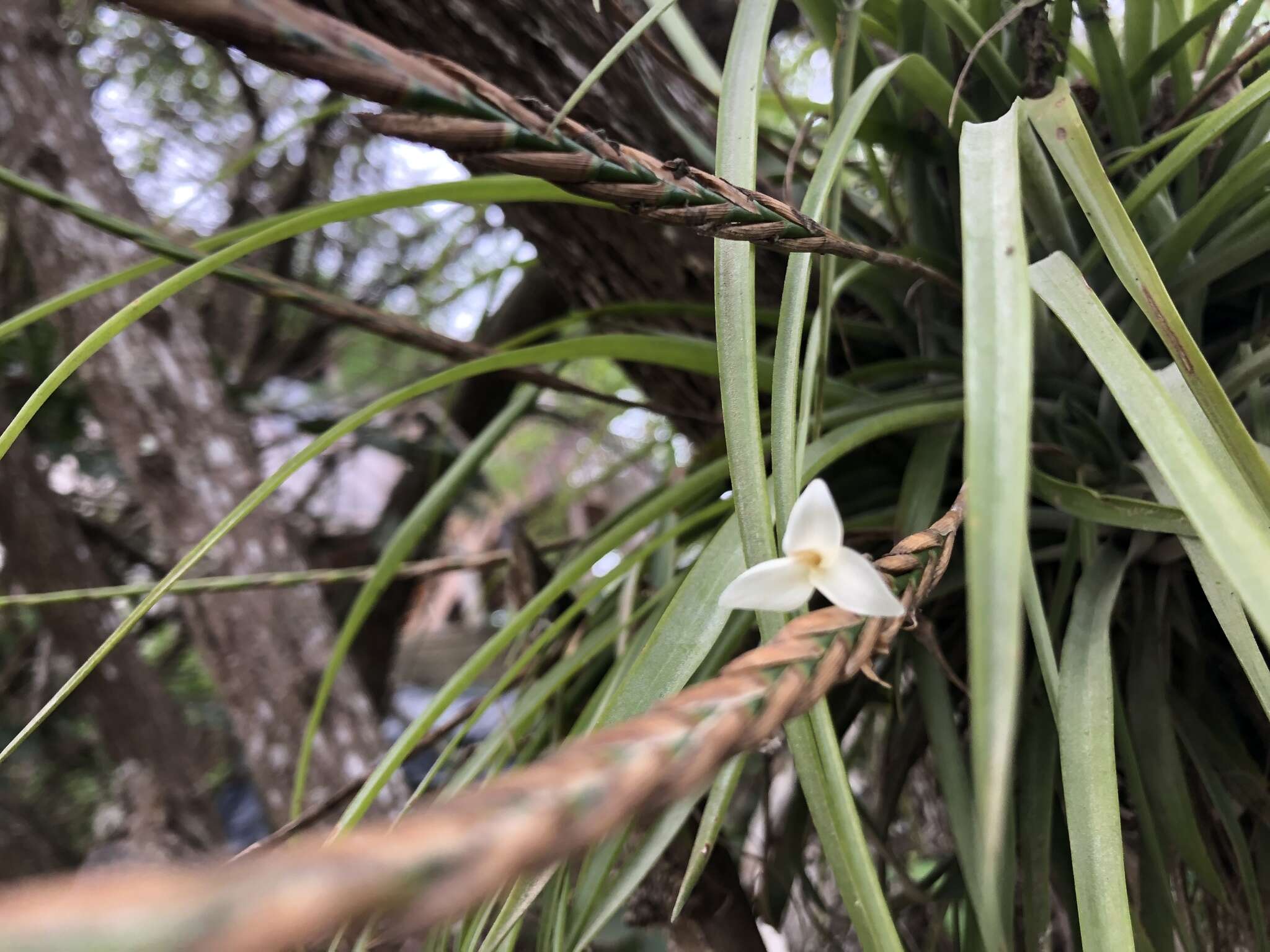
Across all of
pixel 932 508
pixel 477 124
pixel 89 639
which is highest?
pixel 477 124

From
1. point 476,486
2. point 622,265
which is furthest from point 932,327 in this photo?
point 476,486

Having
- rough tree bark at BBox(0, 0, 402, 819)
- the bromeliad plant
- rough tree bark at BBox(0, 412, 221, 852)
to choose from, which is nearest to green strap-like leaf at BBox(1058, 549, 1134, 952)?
the bromeliad plant

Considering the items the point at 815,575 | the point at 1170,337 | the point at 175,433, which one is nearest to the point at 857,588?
the point at 815,575

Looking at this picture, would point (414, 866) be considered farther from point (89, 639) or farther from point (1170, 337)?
point (89, 639)

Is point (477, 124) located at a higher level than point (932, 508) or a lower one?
higher

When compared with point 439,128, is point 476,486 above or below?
below

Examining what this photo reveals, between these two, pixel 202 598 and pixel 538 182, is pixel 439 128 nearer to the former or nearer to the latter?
pixel 538 182
